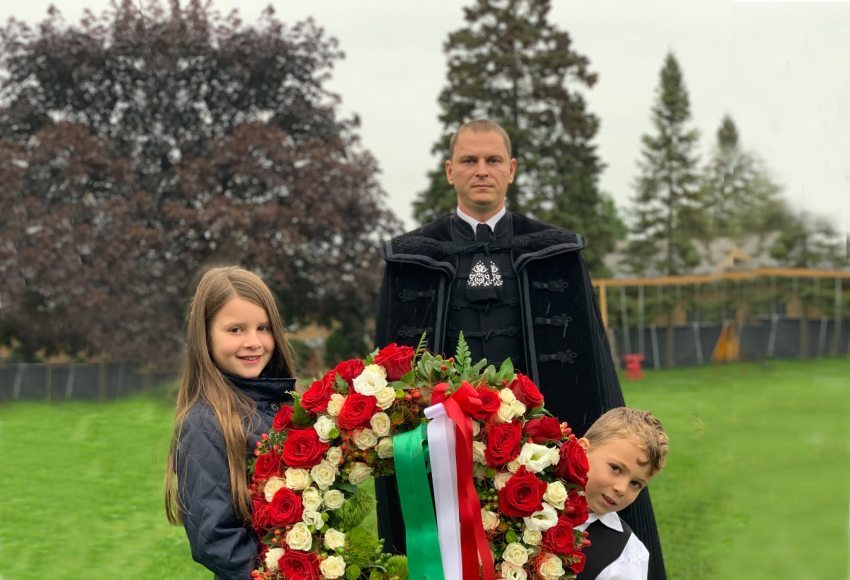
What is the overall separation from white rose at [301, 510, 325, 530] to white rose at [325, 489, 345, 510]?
0.05 m

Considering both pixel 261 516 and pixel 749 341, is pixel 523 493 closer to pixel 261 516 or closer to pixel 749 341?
pixel 261 516

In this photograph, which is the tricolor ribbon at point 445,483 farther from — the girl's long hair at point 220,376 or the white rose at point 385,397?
the girl's long hair at point 220,376

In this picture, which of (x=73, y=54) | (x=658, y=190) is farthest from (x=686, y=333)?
(x=73, y=54)

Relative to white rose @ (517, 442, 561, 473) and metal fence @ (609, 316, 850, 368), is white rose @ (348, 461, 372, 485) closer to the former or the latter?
white rose @ (517, 442, 561, 473)

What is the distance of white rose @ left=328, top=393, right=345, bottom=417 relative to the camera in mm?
3344

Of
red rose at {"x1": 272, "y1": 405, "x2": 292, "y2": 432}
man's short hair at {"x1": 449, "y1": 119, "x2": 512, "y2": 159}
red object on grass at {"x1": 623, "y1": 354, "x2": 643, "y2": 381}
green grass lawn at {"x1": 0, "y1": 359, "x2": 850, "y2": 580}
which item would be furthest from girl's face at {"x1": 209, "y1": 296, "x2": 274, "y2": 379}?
red object on grass at {"x1": 623, "y1": 354, "x2": 643, "y2": 381}

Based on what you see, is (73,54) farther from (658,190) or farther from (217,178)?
(658,190)

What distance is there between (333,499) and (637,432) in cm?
107

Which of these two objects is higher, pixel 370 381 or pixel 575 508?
pixel 370 381

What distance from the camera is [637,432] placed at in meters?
3.57

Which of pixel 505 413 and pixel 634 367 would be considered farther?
pixel 634 367

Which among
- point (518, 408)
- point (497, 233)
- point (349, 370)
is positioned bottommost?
point (518, 408)

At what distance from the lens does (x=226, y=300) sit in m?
3.72

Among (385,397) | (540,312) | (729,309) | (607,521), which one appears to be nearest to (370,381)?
(385,397)
